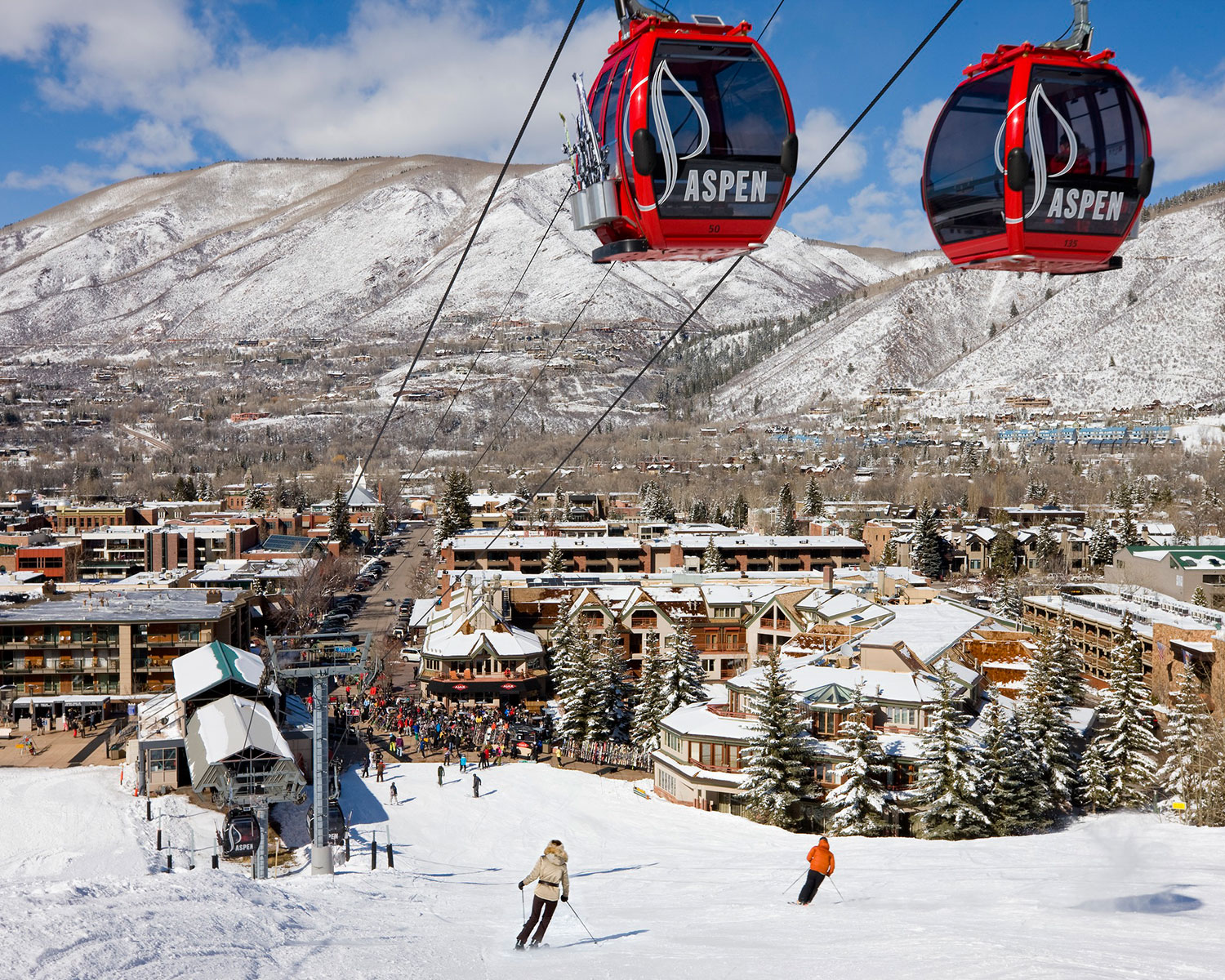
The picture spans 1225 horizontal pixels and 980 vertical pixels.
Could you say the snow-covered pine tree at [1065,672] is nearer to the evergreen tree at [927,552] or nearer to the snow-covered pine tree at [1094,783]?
the snow-covered pine tree at [1094,783]

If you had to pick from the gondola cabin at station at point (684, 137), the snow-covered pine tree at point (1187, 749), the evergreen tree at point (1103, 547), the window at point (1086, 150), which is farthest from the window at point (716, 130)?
the evergreen tree at point (1103, 547)

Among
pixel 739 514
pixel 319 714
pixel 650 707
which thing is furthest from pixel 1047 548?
pixel 319 714

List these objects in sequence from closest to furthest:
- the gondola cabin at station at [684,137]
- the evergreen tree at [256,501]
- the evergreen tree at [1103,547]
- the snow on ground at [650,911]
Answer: the gondola cabin at station at [684,137]
the snow on ground at [650,911]
the evergreen tree at [1103,547]
the evergreen tree at [256,501]

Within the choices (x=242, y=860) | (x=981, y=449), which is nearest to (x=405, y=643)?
(x=242, y=860)

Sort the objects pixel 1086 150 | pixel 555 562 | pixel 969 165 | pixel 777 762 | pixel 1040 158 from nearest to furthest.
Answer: pixel 1040 158 < pixel 1086 150 < pixel 969 165 < pixel 777 762 < pixel 555 562

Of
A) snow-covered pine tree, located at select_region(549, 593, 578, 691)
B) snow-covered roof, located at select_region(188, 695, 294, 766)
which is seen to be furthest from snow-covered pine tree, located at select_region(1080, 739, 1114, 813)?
snow-covered roof, located at select_region(188, 695, 294, 766)

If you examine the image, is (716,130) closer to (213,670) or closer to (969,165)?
(969,165)
